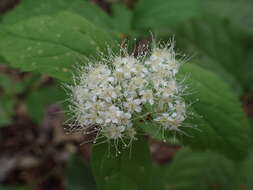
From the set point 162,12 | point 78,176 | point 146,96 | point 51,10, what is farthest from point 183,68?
point 78,176

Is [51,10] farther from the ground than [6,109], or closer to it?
farther from the ground

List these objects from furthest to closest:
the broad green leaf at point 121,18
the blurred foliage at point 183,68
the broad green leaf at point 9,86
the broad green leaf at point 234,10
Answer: the broad green leaf at point 234,10 < the broad green leaf at point 9,86 < the broad green leaf at point 121,18 < the blurred foliage at point 183,68

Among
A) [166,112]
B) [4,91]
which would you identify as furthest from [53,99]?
[166,112]

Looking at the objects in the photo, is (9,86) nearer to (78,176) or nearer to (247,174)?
(78,176)

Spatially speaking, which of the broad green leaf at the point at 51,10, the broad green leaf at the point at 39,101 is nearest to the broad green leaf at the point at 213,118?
the broad green leaf at the point at 51,10

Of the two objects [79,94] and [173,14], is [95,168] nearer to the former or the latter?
[79,94]

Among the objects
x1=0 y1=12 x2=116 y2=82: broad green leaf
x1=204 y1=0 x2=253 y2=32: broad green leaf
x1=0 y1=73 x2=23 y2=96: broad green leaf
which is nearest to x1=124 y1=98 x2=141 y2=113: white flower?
x1=0 y1=12 x2=116 y2=82: broad green leaf

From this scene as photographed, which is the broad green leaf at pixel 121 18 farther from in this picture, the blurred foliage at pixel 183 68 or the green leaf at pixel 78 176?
the green leaf at pixel 78 176
